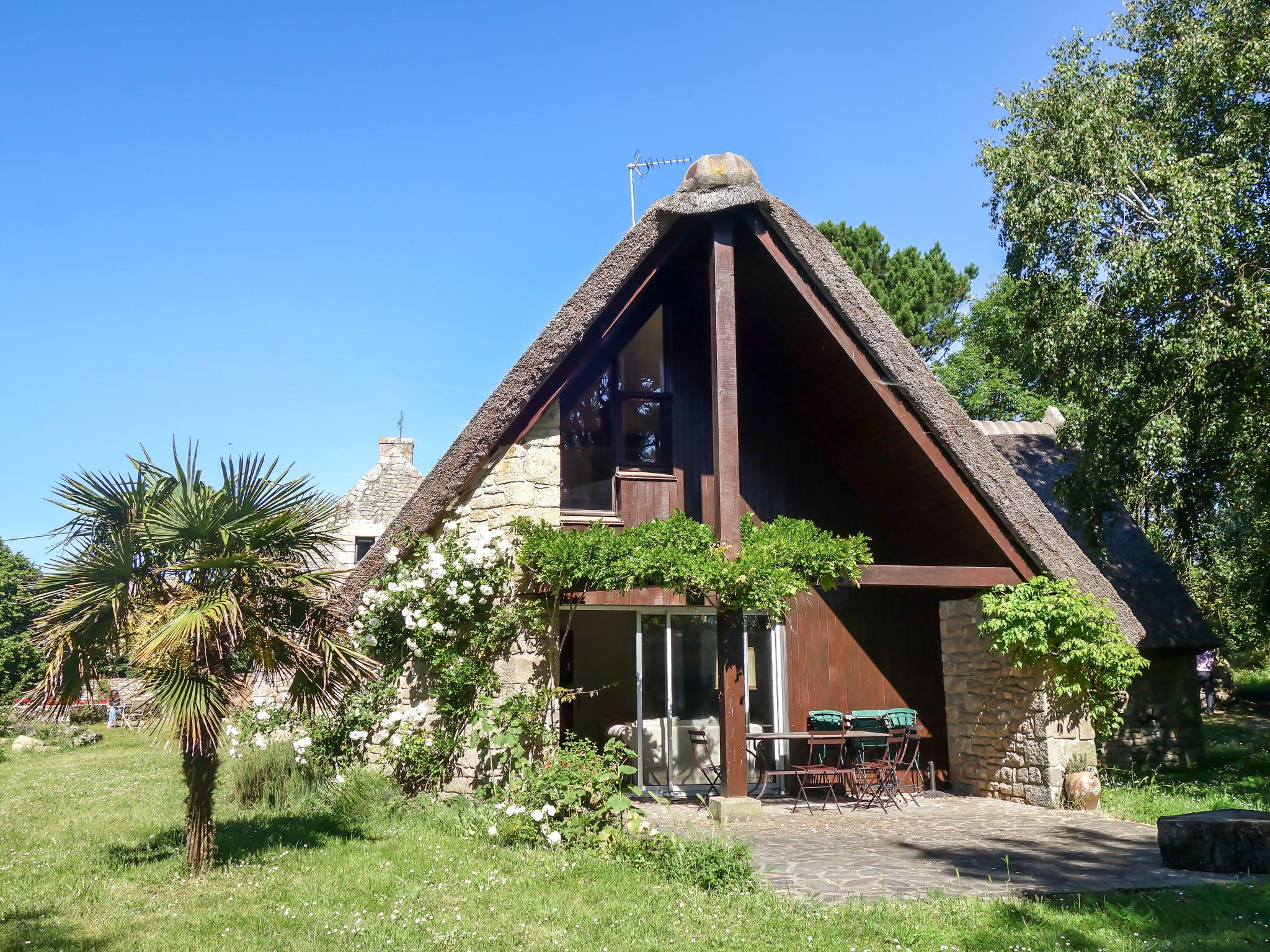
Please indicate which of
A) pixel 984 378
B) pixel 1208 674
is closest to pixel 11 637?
pixel 984 378

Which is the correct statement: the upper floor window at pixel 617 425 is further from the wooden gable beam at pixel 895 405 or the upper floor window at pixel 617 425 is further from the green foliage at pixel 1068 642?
the green foliage at pixel 1068 642

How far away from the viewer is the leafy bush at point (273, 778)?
840 cm

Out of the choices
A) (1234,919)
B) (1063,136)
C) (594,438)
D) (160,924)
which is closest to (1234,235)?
(1063,136)

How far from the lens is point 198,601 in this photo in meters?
5.79

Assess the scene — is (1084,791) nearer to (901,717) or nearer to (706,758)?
(901,717)

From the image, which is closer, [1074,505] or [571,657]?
[571,657]

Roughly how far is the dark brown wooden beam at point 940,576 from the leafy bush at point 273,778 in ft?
18.0

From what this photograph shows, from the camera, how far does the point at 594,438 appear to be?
33.6 ft

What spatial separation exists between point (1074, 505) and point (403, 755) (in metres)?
8.51

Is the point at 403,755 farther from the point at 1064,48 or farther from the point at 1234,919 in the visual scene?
the point at 1064,48

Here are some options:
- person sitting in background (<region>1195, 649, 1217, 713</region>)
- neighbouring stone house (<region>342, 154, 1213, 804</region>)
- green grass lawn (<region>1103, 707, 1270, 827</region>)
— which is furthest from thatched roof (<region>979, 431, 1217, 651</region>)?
person sitting in background (<region>1195, 649, 1217, 713</region>)

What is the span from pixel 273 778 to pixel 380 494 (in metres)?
13.1

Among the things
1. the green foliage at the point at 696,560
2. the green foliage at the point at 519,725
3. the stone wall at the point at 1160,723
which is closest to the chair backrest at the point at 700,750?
the green foliage at the point at 519,725

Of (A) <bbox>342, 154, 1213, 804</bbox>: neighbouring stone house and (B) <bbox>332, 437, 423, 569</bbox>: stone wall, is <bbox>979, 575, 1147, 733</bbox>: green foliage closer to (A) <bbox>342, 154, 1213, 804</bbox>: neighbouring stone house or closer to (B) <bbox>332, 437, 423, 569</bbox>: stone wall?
(A) <bbox>342, 154, 1213, 804</bbox>: neighbouring stone house
